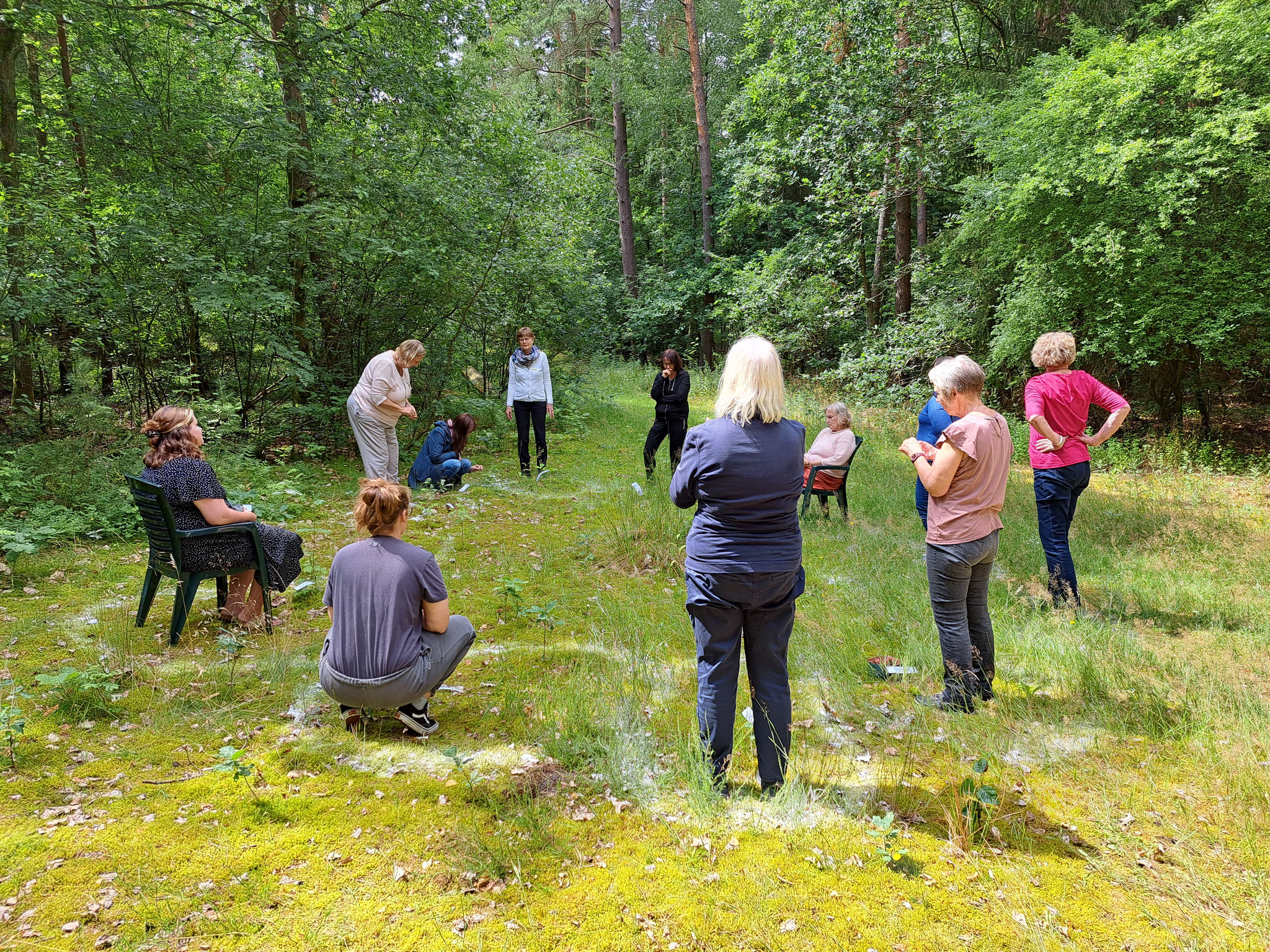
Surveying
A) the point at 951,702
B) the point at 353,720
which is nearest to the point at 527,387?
the point at 353,720

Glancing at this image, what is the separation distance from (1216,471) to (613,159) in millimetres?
22632

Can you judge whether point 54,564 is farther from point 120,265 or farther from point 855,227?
point 855,227

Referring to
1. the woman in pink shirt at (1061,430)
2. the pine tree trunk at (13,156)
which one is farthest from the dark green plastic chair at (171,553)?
the woman in pink shirt at (1061,430)

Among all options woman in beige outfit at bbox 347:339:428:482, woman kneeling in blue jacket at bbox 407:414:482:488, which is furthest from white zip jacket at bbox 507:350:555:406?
woman in beige outfit at bbox 347:339:428:482

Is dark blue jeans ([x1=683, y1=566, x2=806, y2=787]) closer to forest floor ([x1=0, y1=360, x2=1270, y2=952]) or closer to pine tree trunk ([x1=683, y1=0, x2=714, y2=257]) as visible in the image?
forest floor ([x1=0, y1=360, x2=1270, y2=952])

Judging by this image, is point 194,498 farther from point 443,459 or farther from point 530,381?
point 530,381

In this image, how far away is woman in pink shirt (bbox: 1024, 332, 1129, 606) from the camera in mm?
4859

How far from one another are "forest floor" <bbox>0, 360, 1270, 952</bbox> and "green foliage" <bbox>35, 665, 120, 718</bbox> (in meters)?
0.02

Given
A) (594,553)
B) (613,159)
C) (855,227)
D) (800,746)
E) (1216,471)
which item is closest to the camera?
(800,746)

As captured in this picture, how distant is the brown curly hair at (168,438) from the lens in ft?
13.9

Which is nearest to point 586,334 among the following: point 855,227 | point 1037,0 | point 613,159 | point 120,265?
point 855,227

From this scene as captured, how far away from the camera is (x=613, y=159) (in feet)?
85.2

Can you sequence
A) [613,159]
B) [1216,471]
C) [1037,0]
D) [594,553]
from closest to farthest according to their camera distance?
[594,553] < [1216,471] < [1037,0] < [613,159]

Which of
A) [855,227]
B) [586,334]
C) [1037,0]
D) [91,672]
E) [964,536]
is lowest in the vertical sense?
[91,672]
